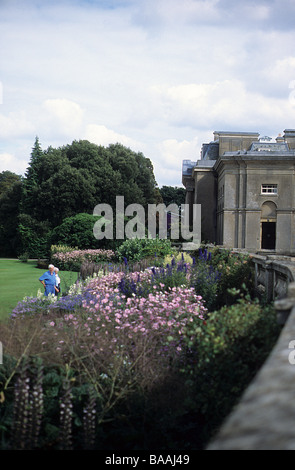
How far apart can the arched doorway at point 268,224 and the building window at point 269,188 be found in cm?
79

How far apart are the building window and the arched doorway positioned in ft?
2.59

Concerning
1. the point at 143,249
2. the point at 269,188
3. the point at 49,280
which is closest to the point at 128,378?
the point at 49,280

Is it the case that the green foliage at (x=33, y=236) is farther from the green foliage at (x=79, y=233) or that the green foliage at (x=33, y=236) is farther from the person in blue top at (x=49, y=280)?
the person in blue top at (x=49, y=280)

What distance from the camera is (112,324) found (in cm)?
680

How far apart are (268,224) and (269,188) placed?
2957 mm

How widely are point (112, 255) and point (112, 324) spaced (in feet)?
66.5

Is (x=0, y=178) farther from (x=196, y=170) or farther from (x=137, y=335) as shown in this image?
(x=137, y=335)

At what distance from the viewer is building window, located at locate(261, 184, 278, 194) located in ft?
107

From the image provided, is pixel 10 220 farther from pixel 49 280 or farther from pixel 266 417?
pixel 266 417

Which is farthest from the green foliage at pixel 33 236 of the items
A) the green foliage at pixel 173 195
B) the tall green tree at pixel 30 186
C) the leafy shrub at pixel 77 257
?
the green foliage at pixel 173 195

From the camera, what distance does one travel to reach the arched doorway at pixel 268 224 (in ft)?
107

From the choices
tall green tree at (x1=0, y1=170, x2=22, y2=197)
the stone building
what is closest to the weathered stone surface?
the stone building

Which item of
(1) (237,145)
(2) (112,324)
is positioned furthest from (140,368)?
(1) (237,145)

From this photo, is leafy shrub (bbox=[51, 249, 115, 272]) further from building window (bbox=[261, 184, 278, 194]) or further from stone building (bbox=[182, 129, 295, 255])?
building window (bbox=[261, 184, 278, 194])
